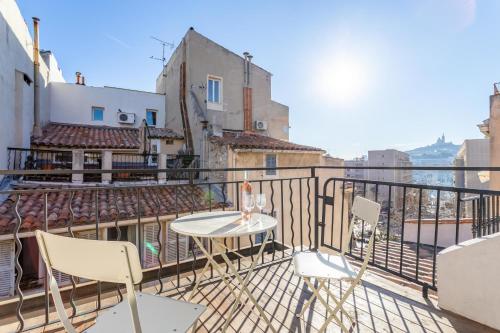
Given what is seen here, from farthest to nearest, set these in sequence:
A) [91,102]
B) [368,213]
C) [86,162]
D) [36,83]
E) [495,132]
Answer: [91,102], [86,162], [36,83], [495,132], [368,213]

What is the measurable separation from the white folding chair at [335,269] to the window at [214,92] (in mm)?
10516

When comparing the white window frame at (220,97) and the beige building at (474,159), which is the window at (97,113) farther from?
the beige building at (474,159)

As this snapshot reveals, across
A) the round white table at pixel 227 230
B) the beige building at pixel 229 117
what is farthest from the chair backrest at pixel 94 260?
the beige building at pixel 229 117

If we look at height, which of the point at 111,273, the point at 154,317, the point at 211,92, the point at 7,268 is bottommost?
the point at 7,268

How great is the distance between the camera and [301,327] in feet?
5.75

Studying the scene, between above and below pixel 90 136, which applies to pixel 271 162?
below

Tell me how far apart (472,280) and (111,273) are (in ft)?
7.86

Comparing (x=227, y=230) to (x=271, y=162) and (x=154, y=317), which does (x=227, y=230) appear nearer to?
(x=154, y=317)

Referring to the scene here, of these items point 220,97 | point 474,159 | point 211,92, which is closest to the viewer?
point 211,92

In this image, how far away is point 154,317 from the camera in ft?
3.69

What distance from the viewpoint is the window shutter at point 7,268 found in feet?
18.8

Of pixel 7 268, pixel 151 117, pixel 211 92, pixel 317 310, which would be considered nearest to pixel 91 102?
pixel 151 117

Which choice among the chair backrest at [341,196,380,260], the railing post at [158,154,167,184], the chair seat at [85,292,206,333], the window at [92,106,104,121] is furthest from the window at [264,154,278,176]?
the window at [92,106,104,121]

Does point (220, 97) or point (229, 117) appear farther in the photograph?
point (229, 117)
